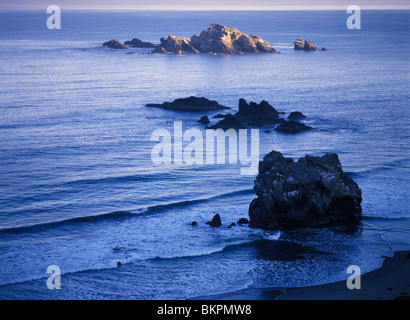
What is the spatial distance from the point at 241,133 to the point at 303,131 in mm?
8141

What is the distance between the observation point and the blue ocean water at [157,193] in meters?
29.9

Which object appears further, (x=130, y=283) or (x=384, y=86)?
(x=384, y=86)

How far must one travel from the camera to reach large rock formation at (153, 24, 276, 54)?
17200 centimetres

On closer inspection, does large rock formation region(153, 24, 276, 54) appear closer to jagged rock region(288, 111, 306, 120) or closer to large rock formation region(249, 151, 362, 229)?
jagged rock region(288, 111, 306, 120)

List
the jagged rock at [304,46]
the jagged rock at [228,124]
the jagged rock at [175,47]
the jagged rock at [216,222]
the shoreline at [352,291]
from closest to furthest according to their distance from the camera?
the shoreline at [352,291] < the jagged rock at [216,222] < the jagged rock at [228,124] < the jagged rock at [175,47] < the jagged rock at [304,46]

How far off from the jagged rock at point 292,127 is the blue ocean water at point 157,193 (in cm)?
161

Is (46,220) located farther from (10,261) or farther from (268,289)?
(268,289)

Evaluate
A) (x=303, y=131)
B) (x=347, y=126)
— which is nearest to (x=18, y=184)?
(x=303, y=131)

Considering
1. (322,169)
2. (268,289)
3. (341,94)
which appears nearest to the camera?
(268,289)

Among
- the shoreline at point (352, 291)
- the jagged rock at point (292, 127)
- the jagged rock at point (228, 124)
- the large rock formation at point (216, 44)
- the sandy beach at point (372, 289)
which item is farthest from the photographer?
the large rock formation at point (216, 44)

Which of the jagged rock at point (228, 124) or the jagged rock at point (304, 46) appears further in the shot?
the jagged rock at point (304, 46)

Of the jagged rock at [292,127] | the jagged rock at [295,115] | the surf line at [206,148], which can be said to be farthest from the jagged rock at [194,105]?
the jagged rock at [292,127]

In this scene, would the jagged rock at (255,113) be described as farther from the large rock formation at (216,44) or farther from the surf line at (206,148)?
the large rock formation at (216,44)

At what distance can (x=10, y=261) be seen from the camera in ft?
104
